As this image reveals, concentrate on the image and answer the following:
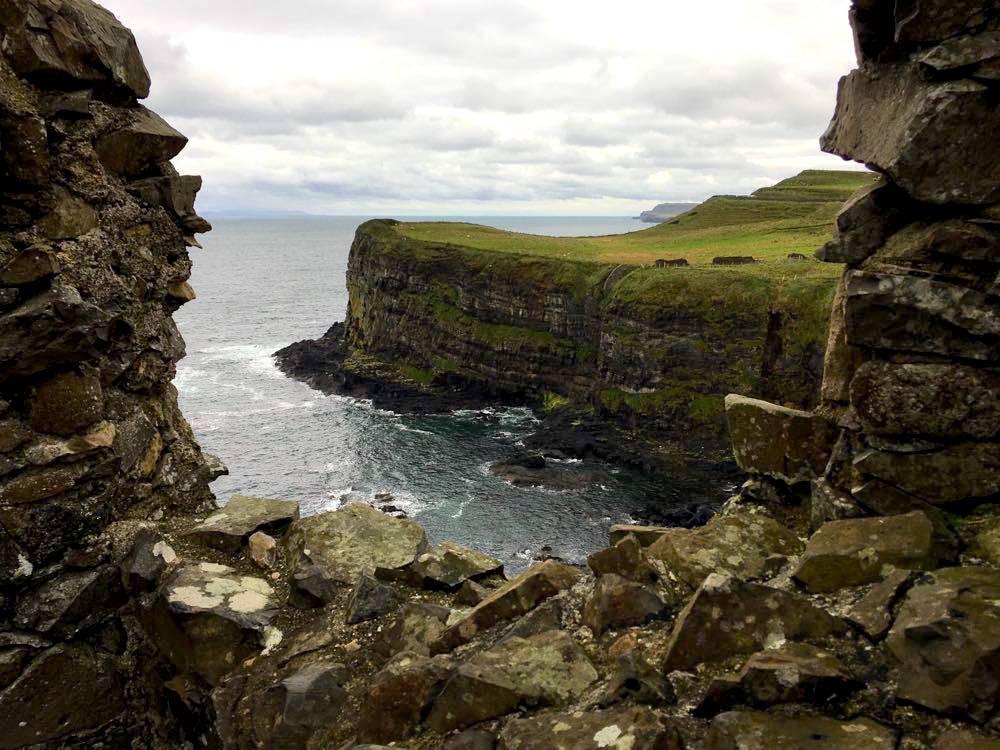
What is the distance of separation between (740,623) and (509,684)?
281cm

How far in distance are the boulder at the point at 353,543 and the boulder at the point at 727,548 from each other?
480 cm

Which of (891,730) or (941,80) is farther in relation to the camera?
(941,80)

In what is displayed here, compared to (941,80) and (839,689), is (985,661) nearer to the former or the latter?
(839,689)

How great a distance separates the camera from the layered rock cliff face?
80438mm

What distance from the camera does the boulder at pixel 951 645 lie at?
21.9ft

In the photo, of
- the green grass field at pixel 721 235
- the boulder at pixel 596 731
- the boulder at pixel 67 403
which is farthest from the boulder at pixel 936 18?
the green grass field at pixel 721 235

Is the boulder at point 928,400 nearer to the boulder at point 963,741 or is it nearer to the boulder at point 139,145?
the boulder at point 963,741

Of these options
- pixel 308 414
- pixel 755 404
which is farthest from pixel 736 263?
pixel 755 404

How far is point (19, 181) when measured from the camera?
11828mm

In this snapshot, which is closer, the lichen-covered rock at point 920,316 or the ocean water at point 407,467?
the lichen-covered rock at point 920,316

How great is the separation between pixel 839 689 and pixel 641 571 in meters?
3.59

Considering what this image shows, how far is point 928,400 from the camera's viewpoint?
→ 9305 mm

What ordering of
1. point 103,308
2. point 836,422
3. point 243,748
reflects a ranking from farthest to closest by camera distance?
point 103,308, point 836,422, point 243,748

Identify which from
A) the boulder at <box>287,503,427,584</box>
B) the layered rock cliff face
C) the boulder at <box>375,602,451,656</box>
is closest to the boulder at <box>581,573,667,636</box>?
the boulder at <box>375,602,451,656</box>
